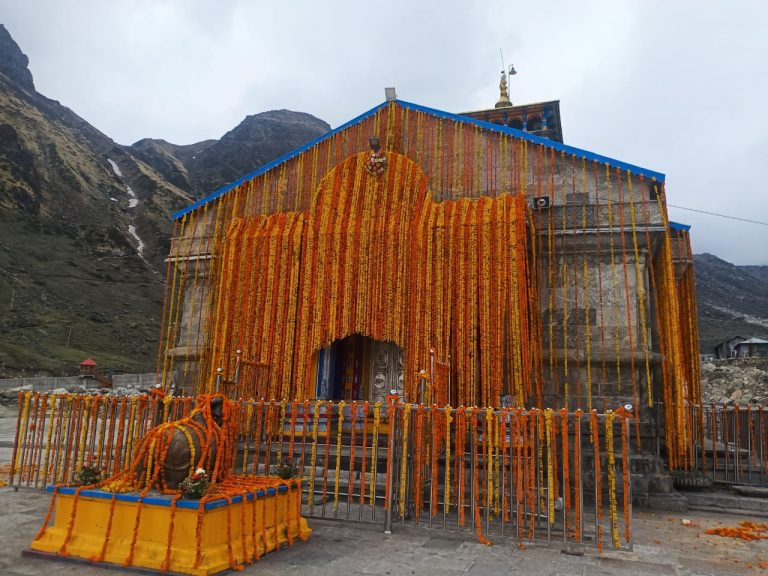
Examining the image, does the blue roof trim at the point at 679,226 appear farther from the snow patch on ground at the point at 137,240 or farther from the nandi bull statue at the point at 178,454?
the snow patch on ground at the point at 137,240

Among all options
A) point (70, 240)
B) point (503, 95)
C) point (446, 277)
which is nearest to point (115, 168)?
point (70, 240)

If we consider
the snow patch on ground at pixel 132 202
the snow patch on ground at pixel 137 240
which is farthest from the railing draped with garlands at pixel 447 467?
the snow patch on ground at pixel 132 202

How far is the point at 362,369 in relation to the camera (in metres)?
15.0

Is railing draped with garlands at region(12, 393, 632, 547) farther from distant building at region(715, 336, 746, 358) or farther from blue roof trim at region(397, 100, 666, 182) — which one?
distant building at region(715, 336, 746, 358)

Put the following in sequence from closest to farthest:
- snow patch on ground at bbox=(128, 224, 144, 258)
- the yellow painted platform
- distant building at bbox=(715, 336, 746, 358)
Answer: the yellow painted platform < distant building at bbox=(715, 336, 746, 358) < snow patch on ground at bbox=(128, 224, 144, 258)

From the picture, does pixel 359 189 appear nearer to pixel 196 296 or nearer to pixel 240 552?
pixel 196 296

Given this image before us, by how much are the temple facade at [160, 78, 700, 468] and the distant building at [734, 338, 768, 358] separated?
6046cm

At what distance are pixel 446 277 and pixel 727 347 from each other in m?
72.6

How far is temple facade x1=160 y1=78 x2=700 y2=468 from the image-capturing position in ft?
39.6

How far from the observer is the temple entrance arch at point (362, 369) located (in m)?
14.6

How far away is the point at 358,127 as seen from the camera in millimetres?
15523

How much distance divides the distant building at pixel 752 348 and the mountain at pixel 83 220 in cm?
6656

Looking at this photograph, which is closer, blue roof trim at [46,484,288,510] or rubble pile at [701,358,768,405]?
blue roof trim at [46,484,288,510]

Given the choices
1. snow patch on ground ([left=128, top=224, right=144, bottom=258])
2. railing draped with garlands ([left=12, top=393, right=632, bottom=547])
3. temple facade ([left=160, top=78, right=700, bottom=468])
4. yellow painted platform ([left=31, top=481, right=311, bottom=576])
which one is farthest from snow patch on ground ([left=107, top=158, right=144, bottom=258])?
yellow painted platform ([left=31, top=481, right=311, bottom=576])
